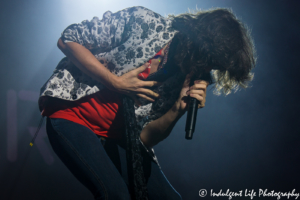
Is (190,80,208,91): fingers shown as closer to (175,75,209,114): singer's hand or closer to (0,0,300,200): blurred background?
(175,75,209,114): singer's hand

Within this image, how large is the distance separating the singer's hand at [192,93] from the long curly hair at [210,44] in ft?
0.17

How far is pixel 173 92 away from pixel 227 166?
1803 millimetres

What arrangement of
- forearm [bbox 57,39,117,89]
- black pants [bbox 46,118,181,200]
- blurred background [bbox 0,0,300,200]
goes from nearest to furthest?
black pants [bbox 46,118,181,200] → forearm [bbox 57,39,117,89] → blurred background [bbox 0,0,300,200]

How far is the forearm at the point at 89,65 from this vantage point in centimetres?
56

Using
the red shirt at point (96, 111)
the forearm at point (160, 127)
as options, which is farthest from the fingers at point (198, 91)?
the red shirt at point (96, 111)

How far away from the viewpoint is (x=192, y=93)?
633 millimetres

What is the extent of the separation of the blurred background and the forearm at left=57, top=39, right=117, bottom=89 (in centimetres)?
134

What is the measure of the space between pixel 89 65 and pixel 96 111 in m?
0.18

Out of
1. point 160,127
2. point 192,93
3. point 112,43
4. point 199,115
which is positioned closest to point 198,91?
point 192,93

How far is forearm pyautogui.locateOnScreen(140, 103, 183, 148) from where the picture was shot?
71 centimetres

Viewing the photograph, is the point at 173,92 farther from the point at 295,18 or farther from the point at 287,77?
the point at 295,18

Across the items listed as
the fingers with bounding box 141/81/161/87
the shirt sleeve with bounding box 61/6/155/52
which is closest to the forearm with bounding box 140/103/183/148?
the fingers with bounding box 141/81/161/87

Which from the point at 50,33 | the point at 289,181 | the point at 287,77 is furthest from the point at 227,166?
the point at 50,33

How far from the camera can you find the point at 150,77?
2.35 ft
